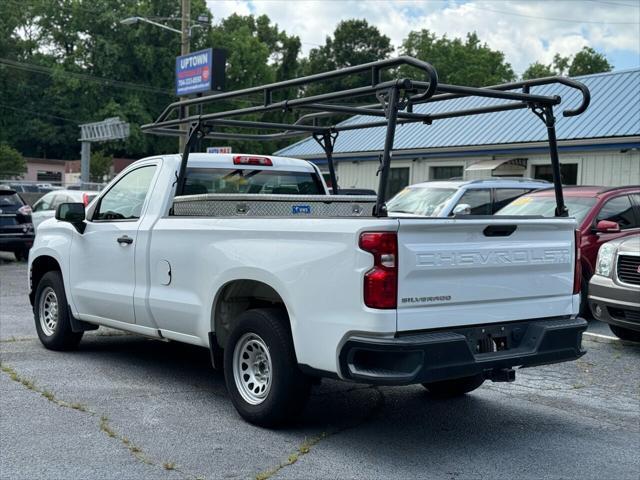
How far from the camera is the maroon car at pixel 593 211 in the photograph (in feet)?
34.0

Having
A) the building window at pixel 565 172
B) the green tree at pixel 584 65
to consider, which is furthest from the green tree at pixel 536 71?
the building window at pixel 565 172

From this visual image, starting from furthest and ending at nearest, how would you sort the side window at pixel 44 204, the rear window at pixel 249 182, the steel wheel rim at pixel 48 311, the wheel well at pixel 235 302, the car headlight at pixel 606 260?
the side window at pixel 44 204
the car headlight at pixel 606 260
the steel wheel rim at pixel 48 311
the rear window at pixel 249 182
the wheel well at pixel 235 302

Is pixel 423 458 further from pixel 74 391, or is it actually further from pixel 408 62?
pixel 74 391

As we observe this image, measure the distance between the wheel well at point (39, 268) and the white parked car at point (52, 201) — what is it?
10.3 meters

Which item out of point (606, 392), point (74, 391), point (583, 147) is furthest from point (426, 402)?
point (583, 147)

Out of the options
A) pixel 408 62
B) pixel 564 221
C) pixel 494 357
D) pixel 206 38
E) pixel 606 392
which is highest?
pixel 206 38

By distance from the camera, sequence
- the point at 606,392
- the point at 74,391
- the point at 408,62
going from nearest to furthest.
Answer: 1. the point at 408,62
2. the point at 74,391
3. the point at 606,392

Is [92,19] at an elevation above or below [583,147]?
above

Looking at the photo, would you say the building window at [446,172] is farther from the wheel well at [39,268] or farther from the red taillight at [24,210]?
the wheel well at [39,268]

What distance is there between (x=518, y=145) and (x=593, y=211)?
11798 mm

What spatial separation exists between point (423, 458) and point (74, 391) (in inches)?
114

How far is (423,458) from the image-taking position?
16.3 feet

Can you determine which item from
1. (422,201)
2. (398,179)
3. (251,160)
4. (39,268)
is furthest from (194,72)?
(251,160)

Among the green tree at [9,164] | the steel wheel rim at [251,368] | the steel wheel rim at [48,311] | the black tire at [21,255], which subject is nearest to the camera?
the steel wheel rim at [251,368]
